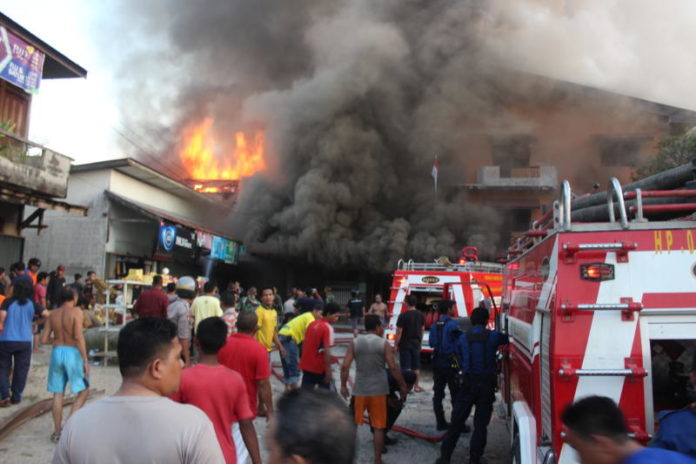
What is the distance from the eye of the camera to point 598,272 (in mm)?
2773

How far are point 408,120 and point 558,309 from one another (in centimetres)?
1919

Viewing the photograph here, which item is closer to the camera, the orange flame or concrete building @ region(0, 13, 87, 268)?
concrete building @ region(0, 13, 87, 268)

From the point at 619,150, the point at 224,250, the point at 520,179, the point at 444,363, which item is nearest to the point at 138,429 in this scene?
the point at 444,363

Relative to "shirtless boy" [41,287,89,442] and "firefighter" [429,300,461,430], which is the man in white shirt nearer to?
"shirtless boy" [41,287,89,442]

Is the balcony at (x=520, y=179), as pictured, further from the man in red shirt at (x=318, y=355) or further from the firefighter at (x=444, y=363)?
the man in red shirt at (x=318, y=355)

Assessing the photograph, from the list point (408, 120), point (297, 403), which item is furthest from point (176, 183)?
point (297, 403)

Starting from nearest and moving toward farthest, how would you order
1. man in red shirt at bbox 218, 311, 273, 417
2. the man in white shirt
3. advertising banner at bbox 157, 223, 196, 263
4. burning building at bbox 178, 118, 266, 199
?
1. the man in white shirt
2. man in red shirt at bbox 218, 311, 273, 417
3. advertising banner at bbox 157, 223, 196, 263
4. burning building at bbox 178, 118, 266, 199

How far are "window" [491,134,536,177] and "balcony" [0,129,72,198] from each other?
1679 cm

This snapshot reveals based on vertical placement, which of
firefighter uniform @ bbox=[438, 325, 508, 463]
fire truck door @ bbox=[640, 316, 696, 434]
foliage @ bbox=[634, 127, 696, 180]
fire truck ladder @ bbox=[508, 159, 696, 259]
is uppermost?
foliage @ bbox=[634, 127, 696, 180]

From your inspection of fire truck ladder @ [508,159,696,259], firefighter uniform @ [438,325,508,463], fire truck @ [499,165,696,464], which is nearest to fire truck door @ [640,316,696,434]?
fire truck @ [499,165,696,464]

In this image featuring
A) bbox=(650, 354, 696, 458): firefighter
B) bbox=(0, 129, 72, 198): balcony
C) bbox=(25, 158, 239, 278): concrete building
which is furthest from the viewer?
bbox=(25, 158, 239, 278): concrete building

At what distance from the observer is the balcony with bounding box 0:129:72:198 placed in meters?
10.8

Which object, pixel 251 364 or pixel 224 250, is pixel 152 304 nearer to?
pixel 251 364

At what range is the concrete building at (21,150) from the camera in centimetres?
1105
